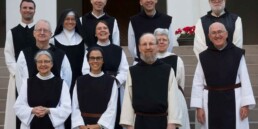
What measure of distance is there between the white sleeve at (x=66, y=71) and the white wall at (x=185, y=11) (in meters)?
6.74

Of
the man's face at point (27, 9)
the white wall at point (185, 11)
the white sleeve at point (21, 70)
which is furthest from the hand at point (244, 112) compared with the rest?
the white wall at point (185, 11)

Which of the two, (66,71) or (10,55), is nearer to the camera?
(66,71)

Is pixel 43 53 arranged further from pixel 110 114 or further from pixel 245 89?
pixel 245 89

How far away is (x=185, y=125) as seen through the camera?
6.50 meters

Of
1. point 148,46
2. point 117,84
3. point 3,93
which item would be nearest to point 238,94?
point 148,46

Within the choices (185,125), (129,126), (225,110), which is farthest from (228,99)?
(129,126)

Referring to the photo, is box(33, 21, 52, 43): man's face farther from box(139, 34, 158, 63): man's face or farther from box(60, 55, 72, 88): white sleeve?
box(139, 34, 158, 63): man's face

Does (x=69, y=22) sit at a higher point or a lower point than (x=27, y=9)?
lower

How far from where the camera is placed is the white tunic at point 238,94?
629 centimetres

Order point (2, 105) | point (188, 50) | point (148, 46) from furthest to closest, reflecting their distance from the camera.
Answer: point (188, 50) < point (2, 105) < point (148, 46)

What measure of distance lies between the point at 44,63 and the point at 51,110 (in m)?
0.59

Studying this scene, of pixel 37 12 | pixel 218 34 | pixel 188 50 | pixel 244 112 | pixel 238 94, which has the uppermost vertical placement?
pixel 37 12

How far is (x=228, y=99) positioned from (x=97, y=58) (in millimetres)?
1762

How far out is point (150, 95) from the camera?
5844 mm
